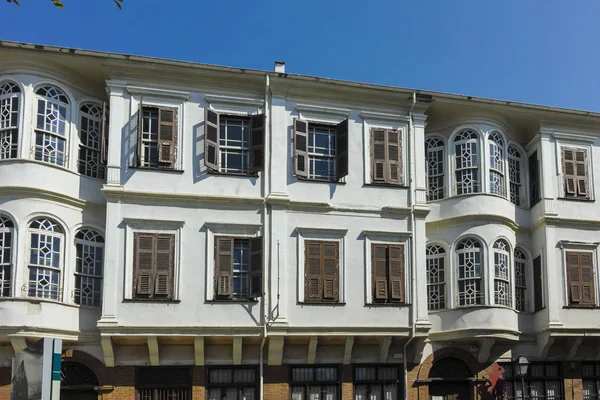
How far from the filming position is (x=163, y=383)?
2273cm

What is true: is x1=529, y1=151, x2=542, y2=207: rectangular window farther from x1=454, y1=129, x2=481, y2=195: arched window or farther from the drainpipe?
the drainpipe

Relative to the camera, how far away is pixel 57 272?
22031 mm

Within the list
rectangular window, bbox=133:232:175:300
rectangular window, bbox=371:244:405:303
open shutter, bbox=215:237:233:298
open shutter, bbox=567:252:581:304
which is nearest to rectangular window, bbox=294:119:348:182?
rectangular window, bbox=371:244:405:303

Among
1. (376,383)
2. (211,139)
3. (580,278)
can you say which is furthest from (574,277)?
(211,139)

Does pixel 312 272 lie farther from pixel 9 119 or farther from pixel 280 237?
pixel 9 119

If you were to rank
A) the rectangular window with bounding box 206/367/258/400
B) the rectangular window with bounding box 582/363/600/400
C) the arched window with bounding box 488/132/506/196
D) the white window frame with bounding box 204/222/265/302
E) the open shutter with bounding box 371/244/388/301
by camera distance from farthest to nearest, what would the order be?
the rectangular window with bounding box 582/363/600/400 → the arched window with bounding box 488/132/506/196 → the open shutter with bounding box 371/244/388/301 → the rectangular window with bounding box 206/367/258/400 → the white window frame with bounding box 204/222/265/302

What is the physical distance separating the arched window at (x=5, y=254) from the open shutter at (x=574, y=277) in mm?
16455

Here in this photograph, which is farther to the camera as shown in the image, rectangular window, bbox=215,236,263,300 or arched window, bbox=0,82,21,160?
rectangular window, bbox=215,236,263,300

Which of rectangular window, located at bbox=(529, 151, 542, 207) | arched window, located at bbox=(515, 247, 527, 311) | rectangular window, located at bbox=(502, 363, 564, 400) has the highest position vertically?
rectangular window, located at bbox=(529, 151, 542, 207)

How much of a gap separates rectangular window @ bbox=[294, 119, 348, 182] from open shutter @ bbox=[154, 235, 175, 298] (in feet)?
13.8

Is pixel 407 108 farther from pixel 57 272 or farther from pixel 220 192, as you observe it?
pixel 57 272

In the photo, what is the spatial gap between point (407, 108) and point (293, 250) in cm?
577

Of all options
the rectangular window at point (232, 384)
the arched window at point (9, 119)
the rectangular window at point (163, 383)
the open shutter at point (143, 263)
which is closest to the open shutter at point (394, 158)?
the rectangular window at point (232, 384)

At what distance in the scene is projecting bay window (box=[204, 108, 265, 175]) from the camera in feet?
77.6
